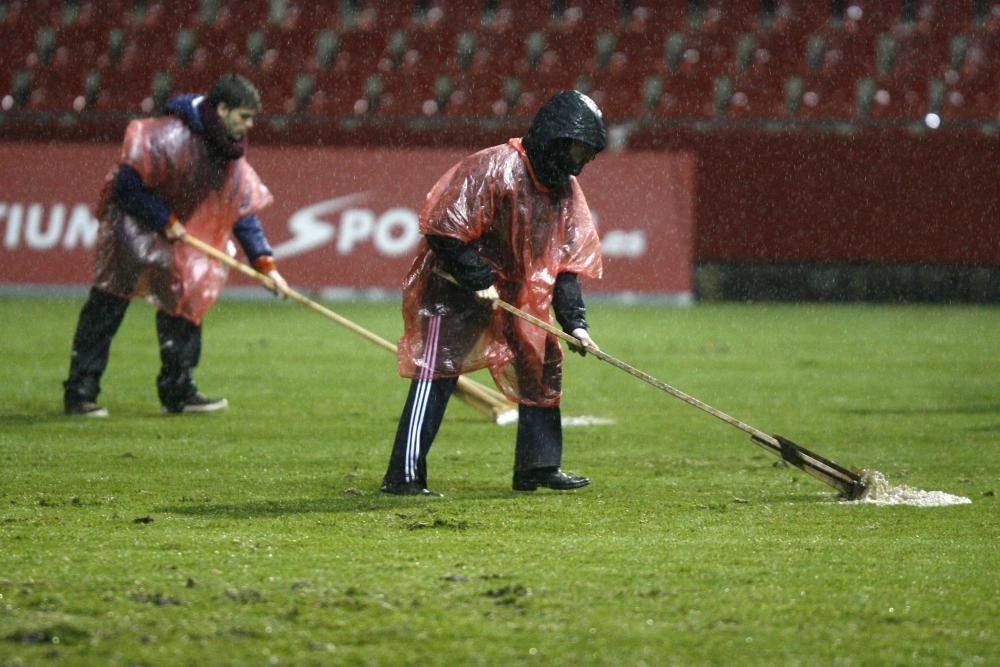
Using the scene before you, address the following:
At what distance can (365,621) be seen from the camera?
422 cm

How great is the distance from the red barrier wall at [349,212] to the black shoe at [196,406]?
10.1 m

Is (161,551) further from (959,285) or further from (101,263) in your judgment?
(959,285)

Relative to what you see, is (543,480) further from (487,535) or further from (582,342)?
(487,535)

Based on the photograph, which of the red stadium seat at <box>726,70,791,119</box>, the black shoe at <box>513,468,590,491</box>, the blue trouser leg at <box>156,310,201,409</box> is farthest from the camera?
the red stadium seat at <box>726,70,791,119</box>

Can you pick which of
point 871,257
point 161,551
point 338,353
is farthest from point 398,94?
point 161,551

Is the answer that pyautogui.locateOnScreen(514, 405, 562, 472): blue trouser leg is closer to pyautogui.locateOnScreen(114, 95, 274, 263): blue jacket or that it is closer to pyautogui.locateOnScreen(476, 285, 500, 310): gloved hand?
pyautogui.locateOnScreen(476, 285, 500, 310): gloved hand

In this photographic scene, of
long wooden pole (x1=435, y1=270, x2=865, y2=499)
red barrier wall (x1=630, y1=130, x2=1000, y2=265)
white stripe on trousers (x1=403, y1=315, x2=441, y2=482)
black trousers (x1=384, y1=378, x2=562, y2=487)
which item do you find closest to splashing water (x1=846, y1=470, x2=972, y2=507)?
long wooden pole (x1=435, y1=270, x2=865, y2=499)

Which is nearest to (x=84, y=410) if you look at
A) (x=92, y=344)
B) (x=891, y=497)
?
(x=92, y=344)

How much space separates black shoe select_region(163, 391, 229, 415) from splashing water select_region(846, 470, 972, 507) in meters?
4.43

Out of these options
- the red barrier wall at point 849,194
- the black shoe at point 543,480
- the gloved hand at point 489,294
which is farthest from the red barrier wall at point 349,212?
the gloved hand at point 489,294

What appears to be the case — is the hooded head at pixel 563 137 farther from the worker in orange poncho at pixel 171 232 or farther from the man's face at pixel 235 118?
the worker in orange poncho at pixel 171 232

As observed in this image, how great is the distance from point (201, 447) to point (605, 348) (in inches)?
254

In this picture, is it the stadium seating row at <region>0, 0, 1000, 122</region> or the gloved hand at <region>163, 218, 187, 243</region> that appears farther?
the stadium seating row at <region>0, 0, 1000, 122</region>

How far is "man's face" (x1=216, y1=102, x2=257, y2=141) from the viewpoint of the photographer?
8.84 meters
